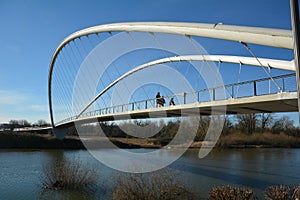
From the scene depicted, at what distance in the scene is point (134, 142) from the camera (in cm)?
4025

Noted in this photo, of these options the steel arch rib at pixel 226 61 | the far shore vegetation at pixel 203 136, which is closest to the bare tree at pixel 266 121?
the far shore vegetation at pixel 203 136

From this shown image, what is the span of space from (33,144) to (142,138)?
1443 centimetres

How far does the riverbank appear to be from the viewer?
115 ft

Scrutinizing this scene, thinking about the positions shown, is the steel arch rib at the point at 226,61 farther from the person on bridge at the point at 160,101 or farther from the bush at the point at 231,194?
the bush at the point at 231,194

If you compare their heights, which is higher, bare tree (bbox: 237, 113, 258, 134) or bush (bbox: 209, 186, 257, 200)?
bare tree (bbox: 237, 113, 258, 134)

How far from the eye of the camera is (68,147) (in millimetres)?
37688

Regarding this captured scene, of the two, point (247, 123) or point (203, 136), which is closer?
point (203, 136)

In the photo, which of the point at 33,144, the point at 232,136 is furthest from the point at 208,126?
the point at 33,144

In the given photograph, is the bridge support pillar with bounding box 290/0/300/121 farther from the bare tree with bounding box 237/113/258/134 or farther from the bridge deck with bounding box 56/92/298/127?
the bare tree with bounding box 237/113/258/134

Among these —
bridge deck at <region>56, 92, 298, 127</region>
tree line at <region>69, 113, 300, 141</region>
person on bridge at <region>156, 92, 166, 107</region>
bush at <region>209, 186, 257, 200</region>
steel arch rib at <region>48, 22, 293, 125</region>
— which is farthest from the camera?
tree line at <region>69, 113, 300, 141</region>

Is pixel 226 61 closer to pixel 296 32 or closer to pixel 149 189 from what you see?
pixel 149 189

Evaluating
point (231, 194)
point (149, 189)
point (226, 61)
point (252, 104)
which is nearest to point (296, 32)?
point (231, 194)

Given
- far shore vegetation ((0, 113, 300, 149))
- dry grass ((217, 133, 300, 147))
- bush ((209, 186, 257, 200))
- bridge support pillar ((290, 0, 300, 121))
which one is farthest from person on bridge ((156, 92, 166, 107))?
dry grass ((217, 133, 300, 147))

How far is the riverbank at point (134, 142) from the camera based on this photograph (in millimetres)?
34906
